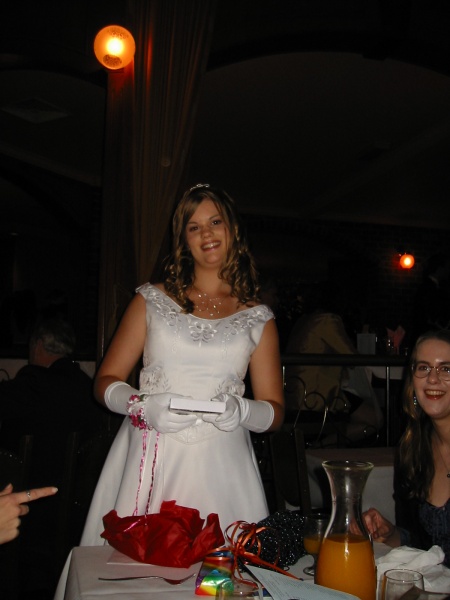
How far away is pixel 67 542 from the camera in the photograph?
199 centimetres

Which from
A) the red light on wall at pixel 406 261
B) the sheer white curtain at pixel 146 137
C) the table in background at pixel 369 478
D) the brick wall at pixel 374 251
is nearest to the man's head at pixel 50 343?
the sheer white curtain at pixel 146 137

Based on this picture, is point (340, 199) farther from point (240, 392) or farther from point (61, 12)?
point (240, 392)

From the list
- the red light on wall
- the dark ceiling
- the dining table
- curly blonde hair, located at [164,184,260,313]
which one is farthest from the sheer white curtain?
the red light on wall

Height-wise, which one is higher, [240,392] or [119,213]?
[119,213]

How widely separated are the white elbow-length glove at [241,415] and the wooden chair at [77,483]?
0.45m

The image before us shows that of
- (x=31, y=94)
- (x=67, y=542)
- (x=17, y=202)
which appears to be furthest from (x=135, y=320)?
(x=17, y=202)

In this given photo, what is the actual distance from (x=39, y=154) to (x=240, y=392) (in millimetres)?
5816

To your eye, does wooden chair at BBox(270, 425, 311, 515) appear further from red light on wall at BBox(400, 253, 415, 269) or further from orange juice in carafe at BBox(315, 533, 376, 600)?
red light on wall at BBox(400, 253, 415, 269)

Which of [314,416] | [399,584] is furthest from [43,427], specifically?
[314,416]

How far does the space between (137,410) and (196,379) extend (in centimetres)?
29

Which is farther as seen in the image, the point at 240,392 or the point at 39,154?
the point at 39,154

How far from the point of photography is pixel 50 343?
9.59 feet

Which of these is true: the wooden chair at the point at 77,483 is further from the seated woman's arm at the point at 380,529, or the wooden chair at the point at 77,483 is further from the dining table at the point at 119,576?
the seated woman's arm at the point at 380,529

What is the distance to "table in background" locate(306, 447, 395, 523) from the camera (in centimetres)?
263
